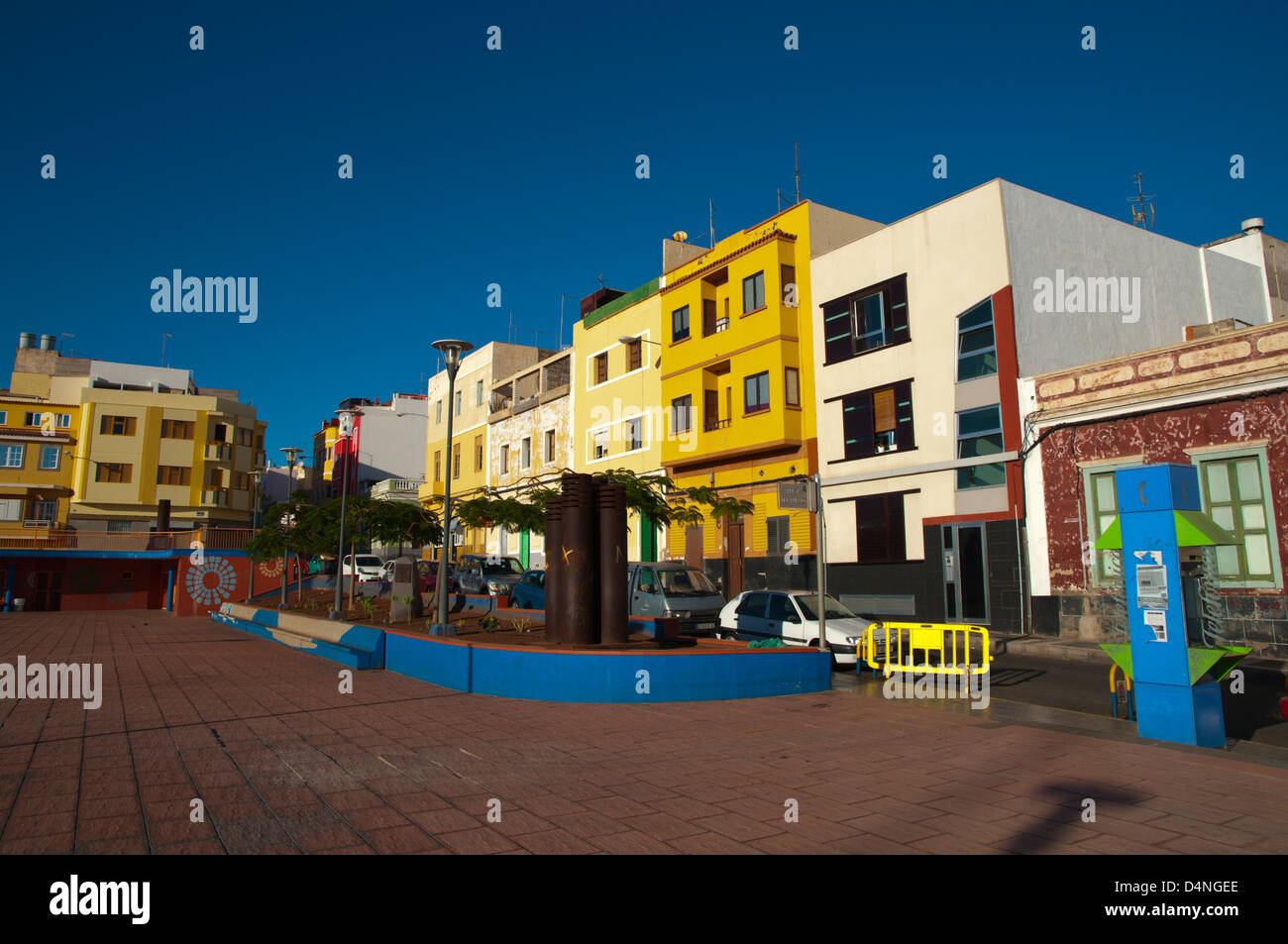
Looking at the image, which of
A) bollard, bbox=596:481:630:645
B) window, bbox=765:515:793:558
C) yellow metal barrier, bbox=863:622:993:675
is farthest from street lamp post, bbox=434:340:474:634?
window, bbox=765:515:793:558

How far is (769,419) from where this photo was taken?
25.0 metres

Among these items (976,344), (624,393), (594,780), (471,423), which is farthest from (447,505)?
(471,423)

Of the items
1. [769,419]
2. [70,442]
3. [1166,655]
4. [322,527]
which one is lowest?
[1166,655]

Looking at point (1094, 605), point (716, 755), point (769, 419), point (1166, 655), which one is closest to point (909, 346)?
point (769, 419)

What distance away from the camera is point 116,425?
5400 cm

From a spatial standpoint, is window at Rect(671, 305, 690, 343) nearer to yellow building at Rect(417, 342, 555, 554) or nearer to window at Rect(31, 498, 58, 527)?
yellow building at Rect(417, 342, 555, 554)

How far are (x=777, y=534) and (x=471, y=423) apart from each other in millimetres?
24939

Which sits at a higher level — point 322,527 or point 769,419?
point 769,419

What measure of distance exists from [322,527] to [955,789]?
20.4 metres

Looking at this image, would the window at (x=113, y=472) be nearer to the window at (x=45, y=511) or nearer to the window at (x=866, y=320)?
the window at (x=45, y=511)

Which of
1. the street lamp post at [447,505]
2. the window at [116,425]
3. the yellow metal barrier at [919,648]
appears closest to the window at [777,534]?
the yellow metal barrier at [919,648]

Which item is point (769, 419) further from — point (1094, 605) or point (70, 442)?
point (70, 442)
